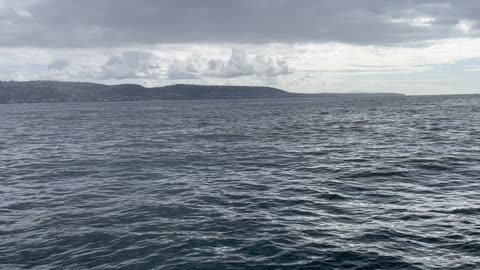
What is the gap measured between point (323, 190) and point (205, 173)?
1295 cm

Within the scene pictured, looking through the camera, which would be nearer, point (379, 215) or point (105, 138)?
point (379, 215)

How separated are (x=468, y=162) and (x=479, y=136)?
25553 mm

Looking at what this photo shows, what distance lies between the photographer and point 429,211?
2453 cm

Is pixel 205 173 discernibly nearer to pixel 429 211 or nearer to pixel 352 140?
pixel 429 211

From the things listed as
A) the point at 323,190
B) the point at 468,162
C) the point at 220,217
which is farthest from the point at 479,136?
the point at 220,217

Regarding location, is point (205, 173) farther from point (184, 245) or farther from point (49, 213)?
point (184, 245)

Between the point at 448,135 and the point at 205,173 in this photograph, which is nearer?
the point at 205,173

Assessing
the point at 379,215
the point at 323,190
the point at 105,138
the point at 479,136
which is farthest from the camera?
the point at 105,138

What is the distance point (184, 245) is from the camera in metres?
20.4

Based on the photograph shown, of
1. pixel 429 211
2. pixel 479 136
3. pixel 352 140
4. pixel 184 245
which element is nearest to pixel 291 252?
pixel 184 245

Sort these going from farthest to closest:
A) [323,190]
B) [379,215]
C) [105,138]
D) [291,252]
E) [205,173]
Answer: [105,138], [205,173], [323,190], [379,215], [291,252]

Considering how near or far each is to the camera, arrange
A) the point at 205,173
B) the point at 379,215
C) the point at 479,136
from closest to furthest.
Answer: the point at 379,215, the point at 205,173, the point at 479,136

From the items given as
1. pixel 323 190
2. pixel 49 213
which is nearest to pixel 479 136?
pixel 323 190

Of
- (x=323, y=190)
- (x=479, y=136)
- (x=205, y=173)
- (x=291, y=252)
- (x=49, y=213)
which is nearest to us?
(x=291, y=252)
